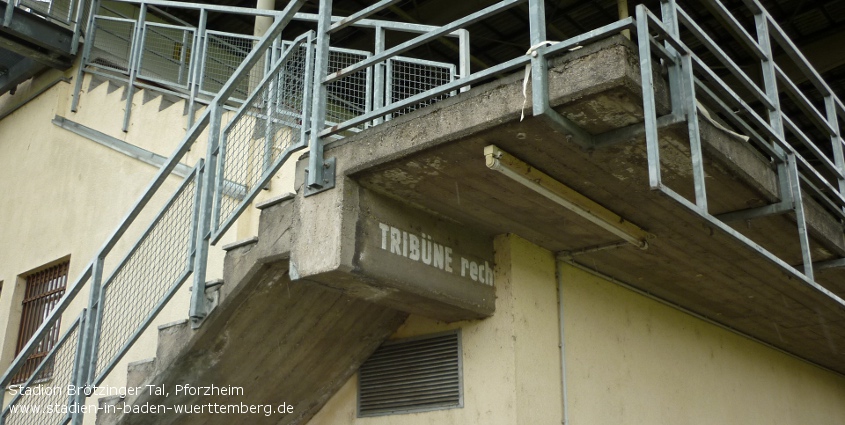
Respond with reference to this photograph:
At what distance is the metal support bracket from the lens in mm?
5328

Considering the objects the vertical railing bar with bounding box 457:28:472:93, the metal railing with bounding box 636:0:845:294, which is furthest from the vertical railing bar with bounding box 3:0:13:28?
Answer: the metal railing with bounding box 636:0:845:294

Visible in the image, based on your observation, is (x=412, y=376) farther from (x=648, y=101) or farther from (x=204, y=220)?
(x=648, y=101)

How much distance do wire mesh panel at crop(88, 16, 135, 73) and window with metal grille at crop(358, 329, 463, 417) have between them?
6.32 m

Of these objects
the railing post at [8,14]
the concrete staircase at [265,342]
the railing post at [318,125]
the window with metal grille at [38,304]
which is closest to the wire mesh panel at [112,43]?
the railing post at [8,14]

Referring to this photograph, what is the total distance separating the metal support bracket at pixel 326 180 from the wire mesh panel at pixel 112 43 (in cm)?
673

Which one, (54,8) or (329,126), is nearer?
(329,126)

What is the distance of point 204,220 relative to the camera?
6051mm

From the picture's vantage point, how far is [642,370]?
761 centimetres

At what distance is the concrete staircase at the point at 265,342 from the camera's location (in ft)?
18.8

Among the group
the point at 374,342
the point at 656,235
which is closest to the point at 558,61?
the point at 656,235

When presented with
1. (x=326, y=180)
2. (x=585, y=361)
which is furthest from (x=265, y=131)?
(x=585, y=361)

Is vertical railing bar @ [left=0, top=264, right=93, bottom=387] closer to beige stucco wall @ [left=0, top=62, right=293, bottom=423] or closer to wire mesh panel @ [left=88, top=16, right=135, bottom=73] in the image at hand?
beige stucco wall @ [left=0, top=62, right=293, bottom=423]

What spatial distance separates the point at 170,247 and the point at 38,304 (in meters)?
3.90

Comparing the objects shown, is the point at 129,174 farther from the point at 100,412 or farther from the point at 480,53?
the point at 480,53
